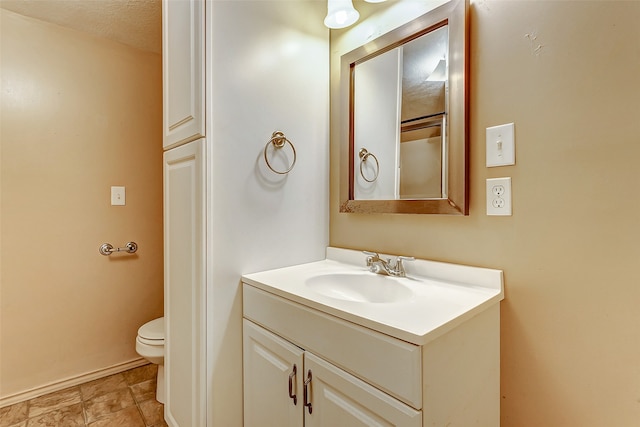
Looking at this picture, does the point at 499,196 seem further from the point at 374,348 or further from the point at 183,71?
the point at 183,71

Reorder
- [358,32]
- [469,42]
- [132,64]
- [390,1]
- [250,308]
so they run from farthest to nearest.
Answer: [132,64]
[358,32]
[390,1]
[250,308]
[469,42]

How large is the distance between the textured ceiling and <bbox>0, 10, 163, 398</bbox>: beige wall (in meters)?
0.06

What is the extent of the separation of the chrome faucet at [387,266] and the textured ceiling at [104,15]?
1.83 meters

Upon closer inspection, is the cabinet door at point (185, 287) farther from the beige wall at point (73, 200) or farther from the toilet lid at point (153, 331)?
the beige wall at point (73, 200)

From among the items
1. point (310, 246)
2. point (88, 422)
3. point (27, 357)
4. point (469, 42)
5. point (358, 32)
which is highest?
point (358, 32)

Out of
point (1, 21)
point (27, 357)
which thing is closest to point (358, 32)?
point (1, 21)

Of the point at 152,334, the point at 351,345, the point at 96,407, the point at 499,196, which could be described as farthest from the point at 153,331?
the point at 499,196

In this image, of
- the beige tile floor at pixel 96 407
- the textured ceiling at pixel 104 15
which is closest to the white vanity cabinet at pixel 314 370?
the beige tile floor at pixel 96 407

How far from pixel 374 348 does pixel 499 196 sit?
621mm

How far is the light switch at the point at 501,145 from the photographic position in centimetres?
92

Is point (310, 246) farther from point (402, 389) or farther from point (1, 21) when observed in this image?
point (1, 21)

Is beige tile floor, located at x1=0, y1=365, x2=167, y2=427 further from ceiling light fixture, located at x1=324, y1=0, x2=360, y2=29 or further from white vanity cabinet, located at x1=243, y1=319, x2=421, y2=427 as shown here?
ceiling light fixture, located at x1=324, y1=0, x2=360, y2=29

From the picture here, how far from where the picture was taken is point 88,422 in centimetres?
150

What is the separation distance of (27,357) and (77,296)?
→ 38 cm
